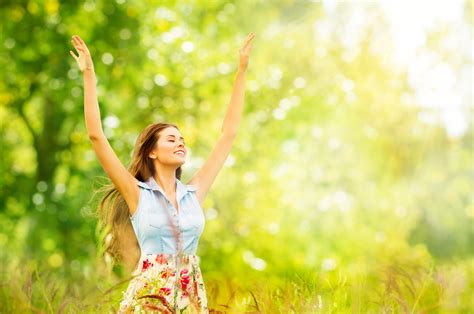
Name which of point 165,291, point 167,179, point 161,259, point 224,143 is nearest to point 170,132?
point 167,179

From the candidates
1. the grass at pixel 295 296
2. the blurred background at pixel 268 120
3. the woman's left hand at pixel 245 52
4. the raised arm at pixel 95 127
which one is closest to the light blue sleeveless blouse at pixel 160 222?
the raised arm at pixel 95 127

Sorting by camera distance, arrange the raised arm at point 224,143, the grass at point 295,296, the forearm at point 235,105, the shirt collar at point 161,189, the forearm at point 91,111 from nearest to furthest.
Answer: the grass at point 295,296
the forearm at point 91,111
the shirt collar at point 161,189
the raised arm at point 224,143
the forearm at point 235,105

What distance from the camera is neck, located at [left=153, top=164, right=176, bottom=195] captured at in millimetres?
3227

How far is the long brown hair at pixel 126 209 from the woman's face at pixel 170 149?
44 mm

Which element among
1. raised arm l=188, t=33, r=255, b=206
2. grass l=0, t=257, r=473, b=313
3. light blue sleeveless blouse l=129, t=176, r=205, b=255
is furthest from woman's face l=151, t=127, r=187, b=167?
grass l=0, t=257, r=473, b=313

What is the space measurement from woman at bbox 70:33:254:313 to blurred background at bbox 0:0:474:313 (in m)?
4.35

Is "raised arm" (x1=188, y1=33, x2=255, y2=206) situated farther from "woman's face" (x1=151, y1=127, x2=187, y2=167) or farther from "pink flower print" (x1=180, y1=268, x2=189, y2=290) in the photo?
"pink flower print" (x1=180, y1=268, x2=189, y2=290)

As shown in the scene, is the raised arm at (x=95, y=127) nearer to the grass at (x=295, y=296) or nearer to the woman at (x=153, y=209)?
the woman at (x=153, y=209)

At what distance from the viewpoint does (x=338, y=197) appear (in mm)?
15070

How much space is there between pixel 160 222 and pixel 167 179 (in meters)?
0.29

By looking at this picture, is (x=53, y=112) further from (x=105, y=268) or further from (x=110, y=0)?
(x=105, y=268)

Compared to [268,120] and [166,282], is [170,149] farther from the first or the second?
[268,120]

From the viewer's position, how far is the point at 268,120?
1297 centimetres

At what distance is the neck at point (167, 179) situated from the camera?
10.6 feet
